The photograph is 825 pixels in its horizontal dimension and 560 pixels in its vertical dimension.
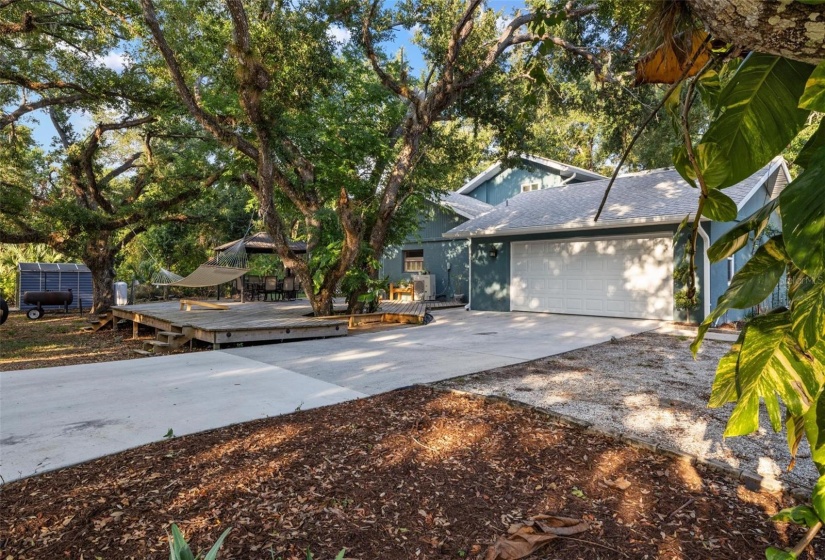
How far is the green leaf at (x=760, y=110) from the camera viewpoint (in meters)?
0.75

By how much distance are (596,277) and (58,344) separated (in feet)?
33.8

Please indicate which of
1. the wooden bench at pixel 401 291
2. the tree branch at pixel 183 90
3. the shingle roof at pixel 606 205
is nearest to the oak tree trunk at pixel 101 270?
the tree branch at pixel 183 90

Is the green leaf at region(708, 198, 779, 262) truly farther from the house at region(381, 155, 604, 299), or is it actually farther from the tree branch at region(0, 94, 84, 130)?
the house at region(381, 155, 604, 299)

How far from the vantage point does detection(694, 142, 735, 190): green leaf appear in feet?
2.62

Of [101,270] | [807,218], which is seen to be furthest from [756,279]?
[101,270]

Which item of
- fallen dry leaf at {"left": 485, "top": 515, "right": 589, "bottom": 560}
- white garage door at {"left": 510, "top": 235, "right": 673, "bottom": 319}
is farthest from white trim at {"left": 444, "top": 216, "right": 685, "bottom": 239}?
fallen dry leaf at {"left": 485, "top": 515, "right": 589, "bottom": 560}

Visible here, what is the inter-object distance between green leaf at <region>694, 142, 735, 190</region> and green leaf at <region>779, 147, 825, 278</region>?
18cm

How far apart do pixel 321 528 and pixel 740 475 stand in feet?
6.71

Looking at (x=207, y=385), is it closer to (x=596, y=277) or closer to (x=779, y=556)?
(x=779, y=556)

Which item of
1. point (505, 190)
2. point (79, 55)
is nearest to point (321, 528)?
point (79, 55)

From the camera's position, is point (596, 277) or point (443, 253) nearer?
point (596, 277)

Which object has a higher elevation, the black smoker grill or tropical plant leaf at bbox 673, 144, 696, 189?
tropical plant leaf at bbox 673, 144, 696, 189

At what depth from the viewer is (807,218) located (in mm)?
602

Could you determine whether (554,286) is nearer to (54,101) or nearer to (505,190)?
(505,190)
